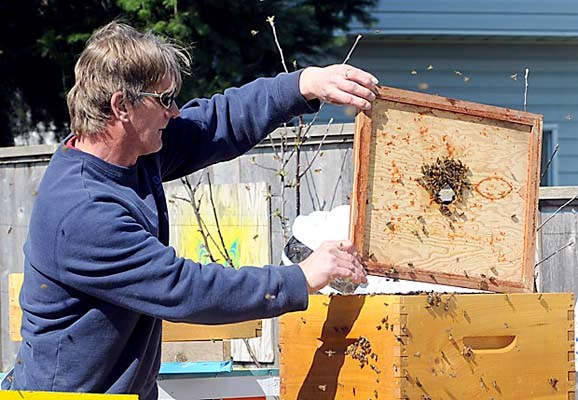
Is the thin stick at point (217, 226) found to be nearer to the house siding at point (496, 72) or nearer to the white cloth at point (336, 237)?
the white cloth at point (336, 237)

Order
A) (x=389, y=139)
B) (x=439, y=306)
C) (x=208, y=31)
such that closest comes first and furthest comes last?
(x=439, y=306) → (x=389, y=139) → (x=208, y=31)

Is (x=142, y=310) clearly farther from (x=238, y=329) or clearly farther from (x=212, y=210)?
(x=212, y=210)

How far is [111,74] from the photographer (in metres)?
2.54

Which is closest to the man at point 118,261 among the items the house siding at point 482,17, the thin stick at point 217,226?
the thin stick at point 217,226

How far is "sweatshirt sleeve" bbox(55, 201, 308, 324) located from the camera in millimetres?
2379

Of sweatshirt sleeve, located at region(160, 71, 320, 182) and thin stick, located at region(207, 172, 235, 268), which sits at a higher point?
sweatshirt sleeve, located at region(160, 71, 320, 182)

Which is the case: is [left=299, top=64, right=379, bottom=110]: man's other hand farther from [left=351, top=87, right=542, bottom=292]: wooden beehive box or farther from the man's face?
the man's face

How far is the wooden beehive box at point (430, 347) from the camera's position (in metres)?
2.67

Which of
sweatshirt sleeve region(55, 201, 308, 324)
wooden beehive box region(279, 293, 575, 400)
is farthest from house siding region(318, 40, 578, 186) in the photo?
sweatshirt sleeve region(55, 201, 308, 324)

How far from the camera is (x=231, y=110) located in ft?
9.97

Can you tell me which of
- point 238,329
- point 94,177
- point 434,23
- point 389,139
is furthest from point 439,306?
point 434,23

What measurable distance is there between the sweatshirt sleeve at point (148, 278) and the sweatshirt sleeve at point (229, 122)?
593 mm

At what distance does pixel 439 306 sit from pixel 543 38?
825 cm

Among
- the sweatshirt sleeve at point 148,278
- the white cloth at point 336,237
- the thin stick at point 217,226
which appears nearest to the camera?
the sweatshirt sleeve at point 148,278
